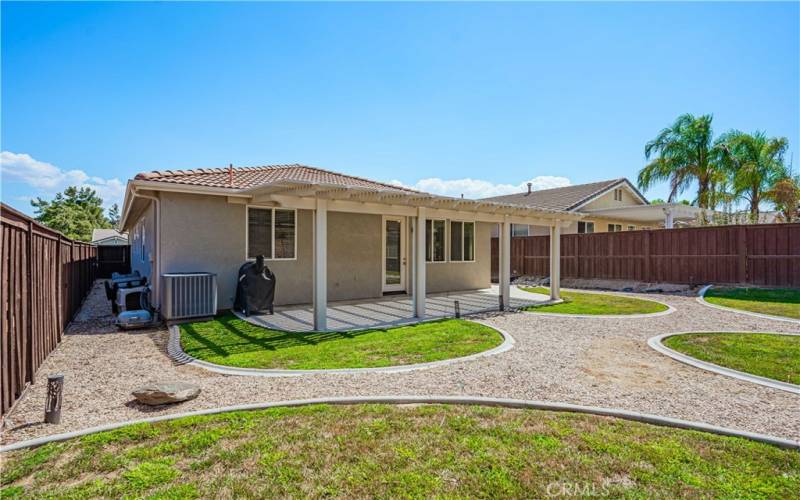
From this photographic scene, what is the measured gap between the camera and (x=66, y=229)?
42.7 m

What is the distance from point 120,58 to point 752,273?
68.8ft

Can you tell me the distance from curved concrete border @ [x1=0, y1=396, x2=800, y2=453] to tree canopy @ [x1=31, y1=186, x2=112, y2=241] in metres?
44.7

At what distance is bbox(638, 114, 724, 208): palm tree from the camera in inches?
930

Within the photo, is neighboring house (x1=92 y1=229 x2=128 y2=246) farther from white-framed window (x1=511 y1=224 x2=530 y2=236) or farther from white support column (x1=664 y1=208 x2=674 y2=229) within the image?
white support column (x1=664 y1=208 x2=674 y2=229)

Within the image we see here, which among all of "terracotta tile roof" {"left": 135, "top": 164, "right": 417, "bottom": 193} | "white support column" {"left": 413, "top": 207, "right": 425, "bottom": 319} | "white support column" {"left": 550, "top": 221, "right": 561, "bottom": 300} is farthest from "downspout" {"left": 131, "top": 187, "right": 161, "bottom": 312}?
"white support column" {"left": 550, "top": 221, "right": 561, "bottom": 300}

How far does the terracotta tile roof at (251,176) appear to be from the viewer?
361 inches

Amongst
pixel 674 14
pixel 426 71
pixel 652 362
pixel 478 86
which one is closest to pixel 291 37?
pixel 426 71

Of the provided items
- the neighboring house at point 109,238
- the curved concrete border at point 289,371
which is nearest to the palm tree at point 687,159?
the curved concrete border at point 289,371

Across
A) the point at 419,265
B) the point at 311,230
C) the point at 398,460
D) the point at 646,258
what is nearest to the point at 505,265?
the point at 419,265

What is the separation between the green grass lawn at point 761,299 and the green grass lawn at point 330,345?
8.02m

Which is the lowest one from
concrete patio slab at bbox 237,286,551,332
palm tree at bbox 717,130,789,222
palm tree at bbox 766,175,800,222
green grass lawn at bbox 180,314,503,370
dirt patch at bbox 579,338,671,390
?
dirt patch at bbox 579,338,671,390

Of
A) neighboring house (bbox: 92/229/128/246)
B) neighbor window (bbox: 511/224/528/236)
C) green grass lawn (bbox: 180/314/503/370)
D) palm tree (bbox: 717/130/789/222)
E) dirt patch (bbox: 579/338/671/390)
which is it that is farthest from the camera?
neighboring house (bbox: 92/229/128/246)

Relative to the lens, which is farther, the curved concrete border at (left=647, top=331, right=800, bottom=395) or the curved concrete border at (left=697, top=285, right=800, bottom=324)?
the curved concrete border at (left=697, top=285, right=800, bottom=324)

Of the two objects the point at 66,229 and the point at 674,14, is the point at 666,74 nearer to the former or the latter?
the point at 674,14
